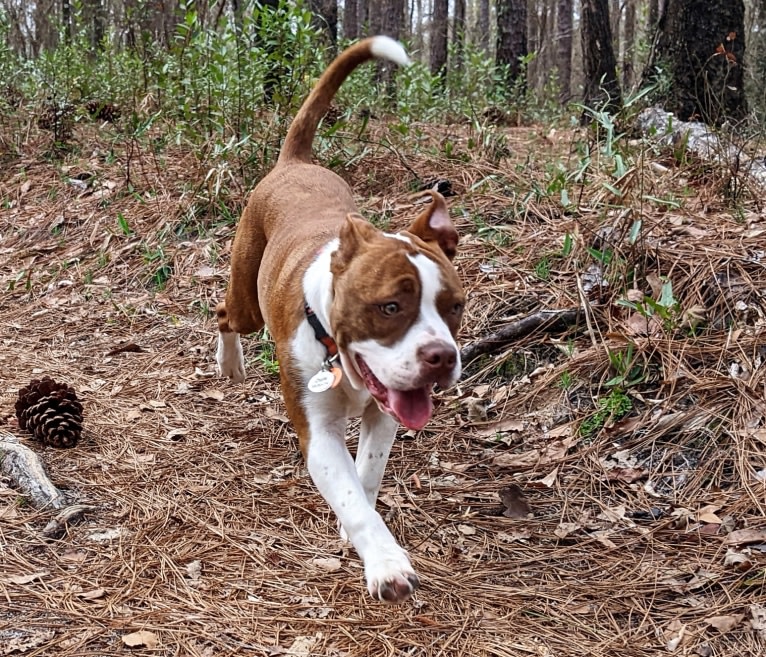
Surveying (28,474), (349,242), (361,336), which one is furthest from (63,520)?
(349,242)

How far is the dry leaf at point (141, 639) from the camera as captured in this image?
99.3 inches

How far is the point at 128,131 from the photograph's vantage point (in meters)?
7.86

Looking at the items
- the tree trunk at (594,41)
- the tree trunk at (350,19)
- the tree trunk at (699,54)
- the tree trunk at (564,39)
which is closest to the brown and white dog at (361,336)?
the tree trunk at (699,54)

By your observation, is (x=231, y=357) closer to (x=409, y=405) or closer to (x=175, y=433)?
(x=175, y=433)

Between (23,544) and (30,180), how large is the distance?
18.3ft

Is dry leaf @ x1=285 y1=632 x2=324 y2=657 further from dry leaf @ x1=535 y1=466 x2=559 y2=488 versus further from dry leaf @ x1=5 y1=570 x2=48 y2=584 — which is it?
dry leaf @ x1=535 y1=466 x2=559 y2=488

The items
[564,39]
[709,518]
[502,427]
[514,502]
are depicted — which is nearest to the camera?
[709,518]

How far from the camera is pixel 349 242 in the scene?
115 inches

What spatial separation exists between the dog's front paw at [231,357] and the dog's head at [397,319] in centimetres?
177

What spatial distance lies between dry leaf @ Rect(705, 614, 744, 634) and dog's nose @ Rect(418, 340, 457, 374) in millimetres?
1138

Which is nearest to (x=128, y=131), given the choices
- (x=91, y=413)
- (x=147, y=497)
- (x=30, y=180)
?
(x=30, y=180)

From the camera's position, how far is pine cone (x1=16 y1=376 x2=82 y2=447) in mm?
3717

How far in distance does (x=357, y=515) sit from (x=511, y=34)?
9.91 meters

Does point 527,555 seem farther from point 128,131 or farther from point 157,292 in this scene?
point 128,131
